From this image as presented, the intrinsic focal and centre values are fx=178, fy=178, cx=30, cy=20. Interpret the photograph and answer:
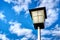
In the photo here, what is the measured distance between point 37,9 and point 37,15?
0.20 metres

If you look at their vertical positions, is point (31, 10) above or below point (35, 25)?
above

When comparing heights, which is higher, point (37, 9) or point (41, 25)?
point (37, 9)

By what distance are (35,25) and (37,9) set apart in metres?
0.52

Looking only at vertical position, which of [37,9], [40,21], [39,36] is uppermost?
[37,9]

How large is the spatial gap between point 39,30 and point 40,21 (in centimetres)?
31

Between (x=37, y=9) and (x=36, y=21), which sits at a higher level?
(x=37, y=9)

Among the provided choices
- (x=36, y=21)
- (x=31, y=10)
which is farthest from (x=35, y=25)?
(x=31, y=10)

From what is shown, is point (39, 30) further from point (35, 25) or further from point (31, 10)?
point (31, 10)

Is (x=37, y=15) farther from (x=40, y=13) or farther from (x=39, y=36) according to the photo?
(x=39, y=36)

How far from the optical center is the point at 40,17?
5.66 m

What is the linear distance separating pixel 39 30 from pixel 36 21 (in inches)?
12.4

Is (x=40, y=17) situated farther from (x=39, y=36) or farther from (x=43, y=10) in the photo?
(x=39, y=36)

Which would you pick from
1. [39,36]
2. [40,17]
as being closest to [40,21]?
[40,17]

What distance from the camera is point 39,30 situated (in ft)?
18.9
